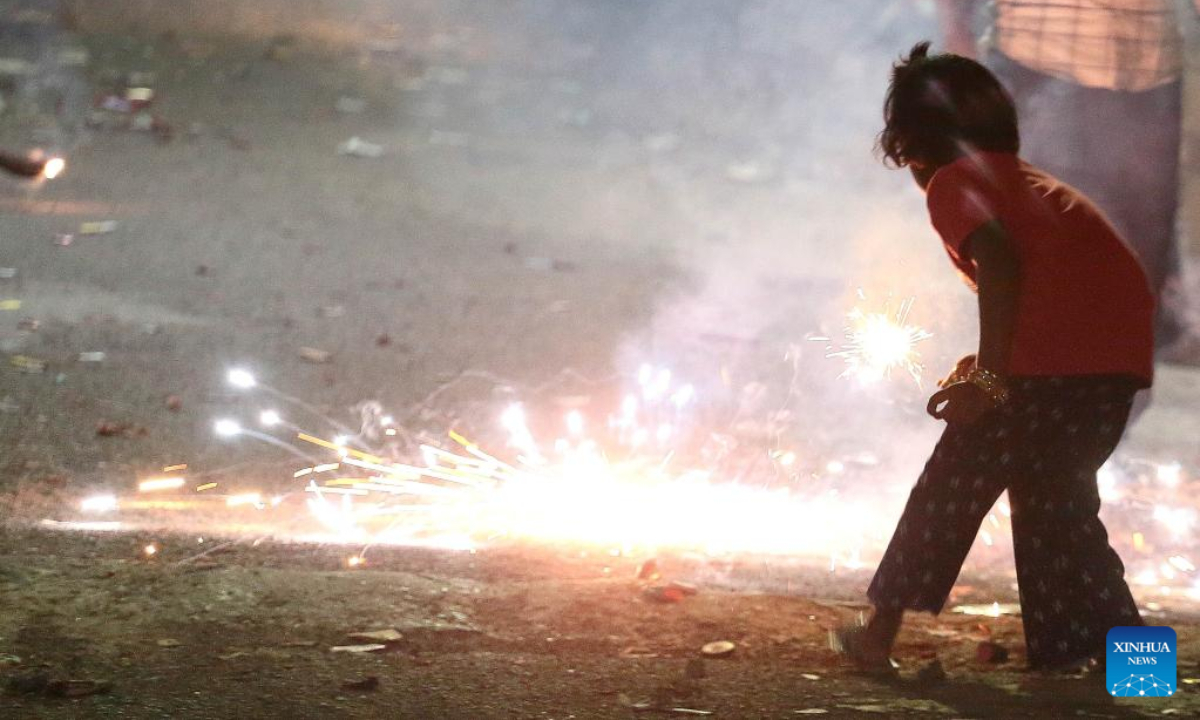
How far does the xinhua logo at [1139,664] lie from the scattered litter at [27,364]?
405 centimetres

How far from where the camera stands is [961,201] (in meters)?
3.28

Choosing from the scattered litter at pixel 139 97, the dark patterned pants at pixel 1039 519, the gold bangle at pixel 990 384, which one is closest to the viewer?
the gold bangle at pixel 990 384

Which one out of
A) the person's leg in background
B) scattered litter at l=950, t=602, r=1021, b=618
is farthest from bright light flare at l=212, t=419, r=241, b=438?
the person's leg in background

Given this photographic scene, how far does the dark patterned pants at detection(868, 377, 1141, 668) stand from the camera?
3.44m

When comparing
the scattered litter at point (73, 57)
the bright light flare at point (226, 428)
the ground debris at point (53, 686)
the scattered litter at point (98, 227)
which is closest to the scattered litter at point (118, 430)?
the bright light flare at point (226, 428)

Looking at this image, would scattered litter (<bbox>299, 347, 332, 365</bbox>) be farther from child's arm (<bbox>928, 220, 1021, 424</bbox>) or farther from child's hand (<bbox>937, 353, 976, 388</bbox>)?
child's arm (<bbox>928, 220, 1021, 424</bbox>)

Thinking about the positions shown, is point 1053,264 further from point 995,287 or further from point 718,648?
point 718,648

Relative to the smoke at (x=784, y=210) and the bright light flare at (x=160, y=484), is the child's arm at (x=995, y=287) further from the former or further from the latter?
the bright light flare at (x=160, y=484)

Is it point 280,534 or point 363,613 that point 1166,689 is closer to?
point 363,613

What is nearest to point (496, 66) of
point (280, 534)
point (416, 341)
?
point (416, 341)

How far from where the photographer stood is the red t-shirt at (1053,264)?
331cm

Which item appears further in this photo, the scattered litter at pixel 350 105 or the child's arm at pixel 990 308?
the scattered litter at pixel 350 105

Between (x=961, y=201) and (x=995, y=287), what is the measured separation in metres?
0.20

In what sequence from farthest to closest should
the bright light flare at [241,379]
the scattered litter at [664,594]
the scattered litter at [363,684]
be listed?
1. the bright light flare at [241,379]
2. the scattered litter at [664,594]
3. the scattered litter at [363,684]
